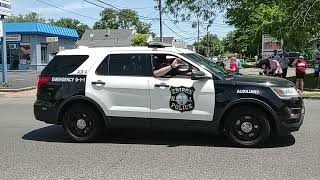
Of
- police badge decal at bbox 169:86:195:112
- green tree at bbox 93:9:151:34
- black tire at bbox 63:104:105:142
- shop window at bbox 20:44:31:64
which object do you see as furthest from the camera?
green tree at bbox 93:9:151:34

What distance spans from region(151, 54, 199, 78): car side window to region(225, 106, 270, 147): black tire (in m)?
1.02

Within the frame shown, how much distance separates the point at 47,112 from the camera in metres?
8.98

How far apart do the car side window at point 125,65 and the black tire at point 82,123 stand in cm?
75

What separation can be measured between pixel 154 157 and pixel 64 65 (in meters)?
2.70

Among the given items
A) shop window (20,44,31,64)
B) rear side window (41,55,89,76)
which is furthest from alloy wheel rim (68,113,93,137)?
shop window (20,44,31,64)

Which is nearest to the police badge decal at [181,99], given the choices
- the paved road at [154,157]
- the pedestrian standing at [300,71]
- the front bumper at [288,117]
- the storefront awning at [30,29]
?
the paved road at [154,157]

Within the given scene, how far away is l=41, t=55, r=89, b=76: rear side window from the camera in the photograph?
891 centimetres

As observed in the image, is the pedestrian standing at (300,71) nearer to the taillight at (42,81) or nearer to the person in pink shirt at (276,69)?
the person in pink shirt at (276,69)

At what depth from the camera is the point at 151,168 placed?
6.82 meters

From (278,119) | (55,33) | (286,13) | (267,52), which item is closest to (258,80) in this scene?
(278,119)

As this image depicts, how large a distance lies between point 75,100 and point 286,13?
16.2 meters

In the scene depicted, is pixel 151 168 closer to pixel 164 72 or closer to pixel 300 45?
pixel 164 72

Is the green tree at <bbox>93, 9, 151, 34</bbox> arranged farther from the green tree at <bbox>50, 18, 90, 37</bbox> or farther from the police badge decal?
the police badge decal

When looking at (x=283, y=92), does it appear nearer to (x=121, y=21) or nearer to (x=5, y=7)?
(x=5, y=7)
